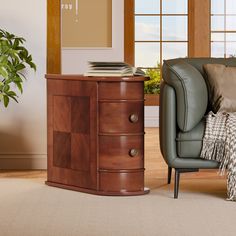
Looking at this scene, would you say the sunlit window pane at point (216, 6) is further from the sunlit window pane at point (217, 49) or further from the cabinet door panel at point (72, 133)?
the cabinet door panel at point (72, 133)

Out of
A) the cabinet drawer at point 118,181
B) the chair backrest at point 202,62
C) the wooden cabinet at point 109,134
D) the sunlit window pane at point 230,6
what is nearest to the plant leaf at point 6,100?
the wooden cabinet at point 109,134

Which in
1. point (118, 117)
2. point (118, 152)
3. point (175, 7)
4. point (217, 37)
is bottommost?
point (118, 152)

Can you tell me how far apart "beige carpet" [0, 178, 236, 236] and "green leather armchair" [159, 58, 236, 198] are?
0.22 m

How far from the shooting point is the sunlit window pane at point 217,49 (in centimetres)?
929

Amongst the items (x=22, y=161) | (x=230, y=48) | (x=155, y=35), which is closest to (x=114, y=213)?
(x=22, y=161)

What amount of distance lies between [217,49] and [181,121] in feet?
16.2

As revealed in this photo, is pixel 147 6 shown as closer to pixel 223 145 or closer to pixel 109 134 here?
pixel 109 134

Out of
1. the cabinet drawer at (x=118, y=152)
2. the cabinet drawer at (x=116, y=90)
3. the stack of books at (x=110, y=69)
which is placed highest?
the stack of books at (x=110, y=69)

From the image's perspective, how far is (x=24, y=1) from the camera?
18.4ft

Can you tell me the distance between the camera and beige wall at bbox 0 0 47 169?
560 cm

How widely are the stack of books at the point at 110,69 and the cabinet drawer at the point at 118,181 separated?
1.93ft

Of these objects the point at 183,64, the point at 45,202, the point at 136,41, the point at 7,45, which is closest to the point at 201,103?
the point at 183,64

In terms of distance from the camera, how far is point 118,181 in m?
4.60

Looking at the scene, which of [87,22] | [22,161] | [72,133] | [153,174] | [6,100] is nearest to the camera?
[72,133]
